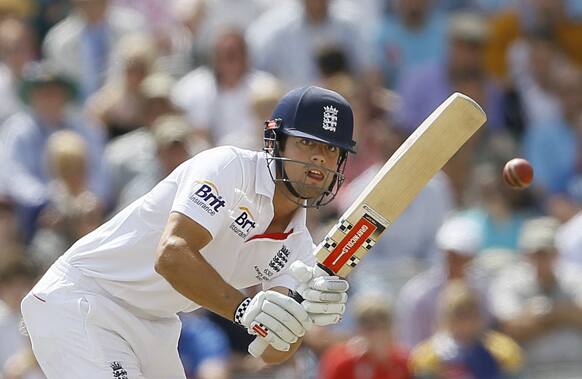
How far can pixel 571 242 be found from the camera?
31.0 feet

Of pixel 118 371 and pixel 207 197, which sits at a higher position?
pixel 207 197

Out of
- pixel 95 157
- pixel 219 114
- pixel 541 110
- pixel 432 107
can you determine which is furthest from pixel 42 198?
pixel 541 110

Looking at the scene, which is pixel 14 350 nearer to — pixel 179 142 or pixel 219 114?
pixel 179 142

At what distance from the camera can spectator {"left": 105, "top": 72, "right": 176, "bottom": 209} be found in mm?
9648

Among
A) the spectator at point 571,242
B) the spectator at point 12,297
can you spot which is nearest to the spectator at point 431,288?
the spectator at point 571,242

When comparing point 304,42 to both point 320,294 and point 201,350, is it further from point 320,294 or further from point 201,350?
point 320,294

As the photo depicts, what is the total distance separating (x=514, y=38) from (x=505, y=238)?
7.08ft

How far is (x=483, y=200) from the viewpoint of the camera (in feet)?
31.5

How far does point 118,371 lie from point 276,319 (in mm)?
768

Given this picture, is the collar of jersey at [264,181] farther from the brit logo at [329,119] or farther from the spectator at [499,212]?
the spectator at [499,212]

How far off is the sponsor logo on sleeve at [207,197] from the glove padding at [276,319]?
40 centimetres

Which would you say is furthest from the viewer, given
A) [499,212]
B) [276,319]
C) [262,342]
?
[499,212]

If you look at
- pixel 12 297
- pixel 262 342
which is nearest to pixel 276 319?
pixel 262 342

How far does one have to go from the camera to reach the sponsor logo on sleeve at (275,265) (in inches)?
215
